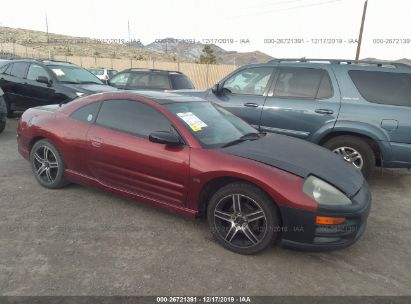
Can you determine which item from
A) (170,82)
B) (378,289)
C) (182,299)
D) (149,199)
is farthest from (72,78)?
(378,289)

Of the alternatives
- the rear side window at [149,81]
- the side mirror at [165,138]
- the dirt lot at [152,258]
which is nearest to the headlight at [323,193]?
the dirt lot at [152,258]

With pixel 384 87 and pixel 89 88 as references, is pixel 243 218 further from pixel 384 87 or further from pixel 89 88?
pixel 89 88

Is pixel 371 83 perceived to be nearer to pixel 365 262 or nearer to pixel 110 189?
pixel 365 262

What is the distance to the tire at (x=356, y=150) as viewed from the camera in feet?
17.8

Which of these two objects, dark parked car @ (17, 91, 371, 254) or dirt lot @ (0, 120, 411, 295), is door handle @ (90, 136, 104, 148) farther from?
dirt lot @ (0, 120, 411, 295)

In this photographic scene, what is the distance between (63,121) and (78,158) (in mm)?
567

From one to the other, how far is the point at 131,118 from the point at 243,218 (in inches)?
68.0

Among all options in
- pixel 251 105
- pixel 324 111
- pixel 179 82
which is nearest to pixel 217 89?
pixel 251 105

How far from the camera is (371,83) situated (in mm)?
5480

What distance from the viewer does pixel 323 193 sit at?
320 cm

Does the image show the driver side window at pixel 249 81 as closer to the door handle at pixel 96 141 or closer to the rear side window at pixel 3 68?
the door handle at pixel 96 141

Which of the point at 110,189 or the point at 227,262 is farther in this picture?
the point at 110,189

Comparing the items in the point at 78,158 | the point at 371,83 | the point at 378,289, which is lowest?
the point at 378,289

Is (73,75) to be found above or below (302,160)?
above
